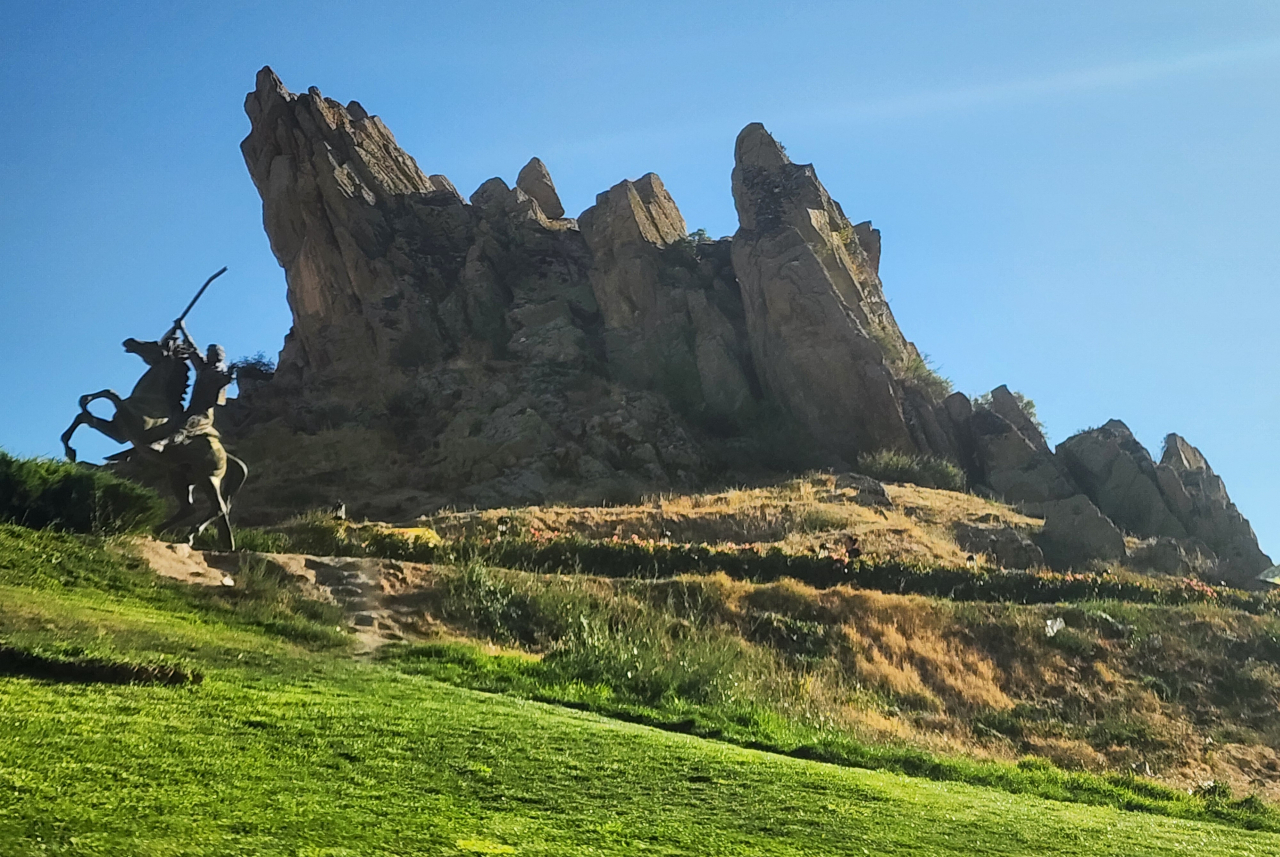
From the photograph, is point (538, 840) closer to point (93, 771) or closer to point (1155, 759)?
point (93, 771)

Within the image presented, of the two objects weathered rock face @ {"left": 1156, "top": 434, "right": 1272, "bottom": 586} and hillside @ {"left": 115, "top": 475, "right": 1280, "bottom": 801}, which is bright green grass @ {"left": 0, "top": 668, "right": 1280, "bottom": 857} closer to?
hillside @ {"left": 115, "top": 475, "right": 1280, "bottom": 801}

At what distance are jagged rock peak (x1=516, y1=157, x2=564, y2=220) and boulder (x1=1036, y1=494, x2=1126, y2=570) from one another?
36.4m

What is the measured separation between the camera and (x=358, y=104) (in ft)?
174

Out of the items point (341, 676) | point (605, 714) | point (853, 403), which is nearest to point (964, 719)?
point (605, 714)

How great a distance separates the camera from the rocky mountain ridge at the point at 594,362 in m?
35.7

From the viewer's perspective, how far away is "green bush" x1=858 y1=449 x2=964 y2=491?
117 feet

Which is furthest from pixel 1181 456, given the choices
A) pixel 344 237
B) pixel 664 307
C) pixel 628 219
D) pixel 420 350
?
pixel 344 237

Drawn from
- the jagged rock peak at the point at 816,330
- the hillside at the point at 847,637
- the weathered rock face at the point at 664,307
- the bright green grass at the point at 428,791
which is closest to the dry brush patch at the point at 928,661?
the hillside at the point at 847,637

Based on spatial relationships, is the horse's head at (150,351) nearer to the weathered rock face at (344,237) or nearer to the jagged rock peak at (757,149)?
the weathered rock face at (344,237)

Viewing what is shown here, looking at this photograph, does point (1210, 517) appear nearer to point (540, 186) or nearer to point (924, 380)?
point (924, 380)

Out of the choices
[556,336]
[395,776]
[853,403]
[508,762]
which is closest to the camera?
[395,776]

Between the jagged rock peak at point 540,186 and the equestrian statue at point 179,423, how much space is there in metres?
43.7

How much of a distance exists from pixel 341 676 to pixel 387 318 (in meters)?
36.3

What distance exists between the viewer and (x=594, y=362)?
140ft
